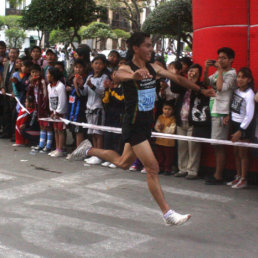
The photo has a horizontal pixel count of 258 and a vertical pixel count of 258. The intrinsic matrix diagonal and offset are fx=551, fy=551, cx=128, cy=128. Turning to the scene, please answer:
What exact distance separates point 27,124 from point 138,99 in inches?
224

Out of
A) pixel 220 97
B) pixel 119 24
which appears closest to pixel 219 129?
pixel 220 97

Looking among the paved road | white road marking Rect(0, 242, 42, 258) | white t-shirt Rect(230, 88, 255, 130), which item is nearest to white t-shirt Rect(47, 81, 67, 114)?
the paved road

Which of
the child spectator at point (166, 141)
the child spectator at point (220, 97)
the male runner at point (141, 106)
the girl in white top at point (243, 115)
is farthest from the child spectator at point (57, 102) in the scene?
the male runner at point (141, 106)

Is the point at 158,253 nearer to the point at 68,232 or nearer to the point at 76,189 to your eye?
the point at 68,232

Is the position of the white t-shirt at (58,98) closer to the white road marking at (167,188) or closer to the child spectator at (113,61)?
the child spectator at (113,61)

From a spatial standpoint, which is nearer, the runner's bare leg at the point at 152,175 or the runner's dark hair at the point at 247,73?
the runner's bare leg at the point at 152,175

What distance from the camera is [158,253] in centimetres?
494

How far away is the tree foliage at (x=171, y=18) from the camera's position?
21.5m

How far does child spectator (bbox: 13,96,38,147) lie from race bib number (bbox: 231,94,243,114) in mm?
4522

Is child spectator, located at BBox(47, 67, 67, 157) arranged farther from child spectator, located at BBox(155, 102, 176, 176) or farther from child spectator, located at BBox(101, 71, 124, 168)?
child spectator, located at BBox(155, 102, 176, 176)

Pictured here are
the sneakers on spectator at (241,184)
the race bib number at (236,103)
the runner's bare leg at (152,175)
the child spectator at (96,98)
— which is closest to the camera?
the runner's bare leg at (152,175)

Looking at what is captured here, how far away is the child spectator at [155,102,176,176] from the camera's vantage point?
872cm

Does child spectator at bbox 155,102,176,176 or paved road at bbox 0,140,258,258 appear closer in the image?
paved road at bbox 0,140,258,258

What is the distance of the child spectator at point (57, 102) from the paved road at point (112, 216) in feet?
3.88
